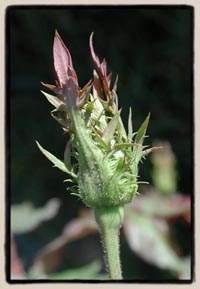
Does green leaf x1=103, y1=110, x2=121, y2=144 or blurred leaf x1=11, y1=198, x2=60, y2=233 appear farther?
blurred leaf x1=11, y1=198, x2=60, y2=233

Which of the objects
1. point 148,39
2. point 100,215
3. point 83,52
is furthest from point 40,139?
point 100,215

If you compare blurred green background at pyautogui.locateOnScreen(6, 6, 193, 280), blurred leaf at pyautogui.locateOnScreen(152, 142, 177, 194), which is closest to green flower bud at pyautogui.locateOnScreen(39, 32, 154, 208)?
blurred leaf at pyautogui.locateOnScreen(152, 142, 177, 194)

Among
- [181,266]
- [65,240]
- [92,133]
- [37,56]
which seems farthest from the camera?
[37,56]

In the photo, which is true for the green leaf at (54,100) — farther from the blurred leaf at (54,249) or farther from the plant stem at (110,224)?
the blurred leaf at (54,249)

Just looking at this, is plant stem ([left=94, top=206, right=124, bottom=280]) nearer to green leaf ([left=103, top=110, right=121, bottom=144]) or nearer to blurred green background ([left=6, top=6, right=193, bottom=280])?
green leaf ([left=103, top=110, right=121, bottom=144])

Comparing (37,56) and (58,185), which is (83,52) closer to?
(37,56)

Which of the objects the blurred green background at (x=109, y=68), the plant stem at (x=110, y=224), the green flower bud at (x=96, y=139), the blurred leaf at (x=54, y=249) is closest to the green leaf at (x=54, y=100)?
the green flower bud at (x=96, y=139)

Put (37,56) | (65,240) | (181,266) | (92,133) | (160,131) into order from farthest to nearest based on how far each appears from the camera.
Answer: (37,56), (160,131), (181,266), (65,240), (92,133)
